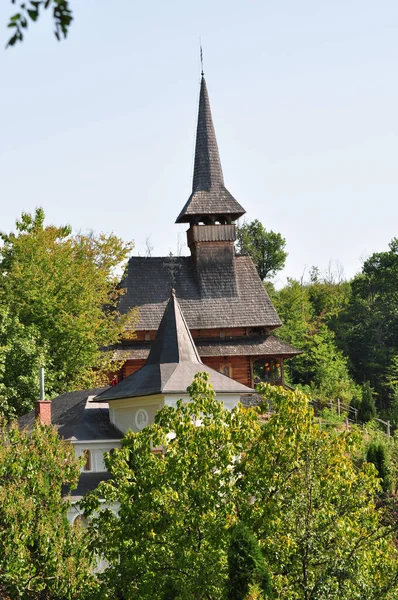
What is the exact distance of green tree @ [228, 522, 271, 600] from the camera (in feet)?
46.2

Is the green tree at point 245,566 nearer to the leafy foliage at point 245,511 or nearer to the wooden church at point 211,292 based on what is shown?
the leafy foliage at point 245,511

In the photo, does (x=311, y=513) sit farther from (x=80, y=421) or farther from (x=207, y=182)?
(x=207, y=182)

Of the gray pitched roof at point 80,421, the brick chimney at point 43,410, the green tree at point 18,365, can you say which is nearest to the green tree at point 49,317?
the green tree at point 18,365

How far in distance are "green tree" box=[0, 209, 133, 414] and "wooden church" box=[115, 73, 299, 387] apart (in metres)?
2.10

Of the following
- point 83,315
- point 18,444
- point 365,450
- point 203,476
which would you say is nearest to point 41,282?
point 83,315

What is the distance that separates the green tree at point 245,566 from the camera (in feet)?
46.2

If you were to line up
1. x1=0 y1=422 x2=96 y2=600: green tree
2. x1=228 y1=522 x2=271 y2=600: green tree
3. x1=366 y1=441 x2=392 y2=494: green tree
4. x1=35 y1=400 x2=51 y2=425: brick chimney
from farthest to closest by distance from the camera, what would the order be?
1. x1=366 y1=441 x2=392 y2=494: green tree
2. x1=35 y1=400 x2=51 y2=425: brick chimney
3. x1=0 y1=422 x2=96 y2=600: green tree
4. x1=228 y1=522 x2=271 y2=600: green tree

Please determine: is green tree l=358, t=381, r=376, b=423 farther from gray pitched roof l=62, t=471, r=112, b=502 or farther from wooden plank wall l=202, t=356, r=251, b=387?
gray pitched roof l=62, t=471, r=112, b=502

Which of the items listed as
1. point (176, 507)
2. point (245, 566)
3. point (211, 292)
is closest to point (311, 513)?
point (245, 566)

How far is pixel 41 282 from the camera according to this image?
4050 centimetres

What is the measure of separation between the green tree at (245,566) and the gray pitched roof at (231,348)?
28.8 meters

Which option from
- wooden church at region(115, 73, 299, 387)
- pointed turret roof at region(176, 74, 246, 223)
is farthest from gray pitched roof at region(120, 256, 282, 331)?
pointed turret roof at region(176, 74, 246, 223)

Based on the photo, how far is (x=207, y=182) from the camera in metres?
48.5

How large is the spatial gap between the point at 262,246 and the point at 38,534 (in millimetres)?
48701
